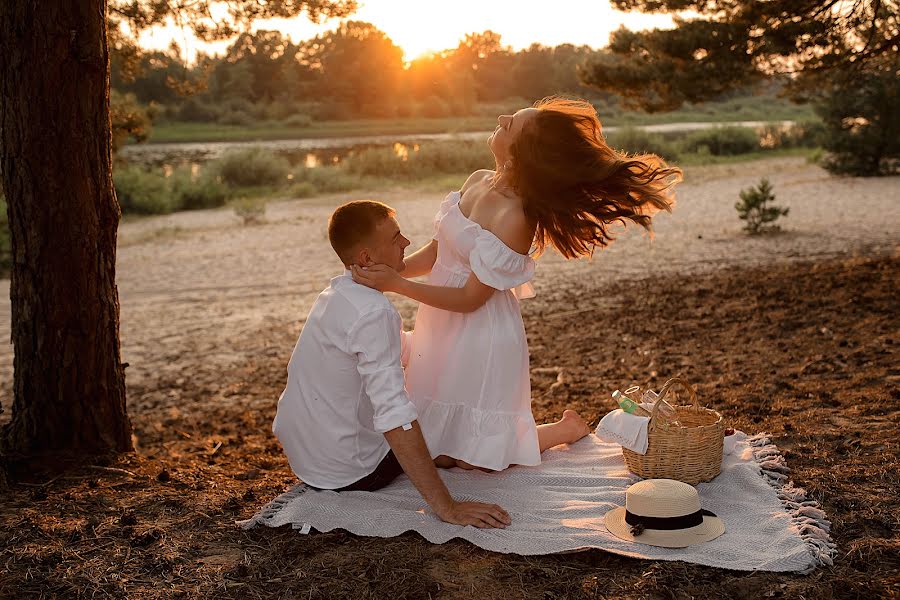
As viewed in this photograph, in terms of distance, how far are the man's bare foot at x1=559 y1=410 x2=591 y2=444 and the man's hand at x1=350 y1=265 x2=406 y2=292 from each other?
1.18 meters

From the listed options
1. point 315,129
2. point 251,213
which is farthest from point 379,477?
point 315,129

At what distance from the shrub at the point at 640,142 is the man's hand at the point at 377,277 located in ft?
71.6

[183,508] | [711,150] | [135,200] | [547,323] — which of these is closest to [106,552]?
[183,508]

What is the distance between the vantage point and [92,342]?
3.97 meters

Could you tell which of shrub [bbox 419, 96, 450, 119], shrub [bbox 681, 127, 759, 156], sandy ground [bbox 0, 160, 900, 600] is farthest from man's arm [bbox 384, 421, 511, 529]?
shrub [bbox 419, 96, 450, 119]

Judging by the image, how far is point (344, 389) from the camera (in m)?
3.25

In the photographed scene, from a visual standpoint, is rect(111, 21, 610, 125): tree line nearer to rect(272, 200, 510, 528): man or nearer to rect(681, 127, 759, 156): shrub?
rect(681, 127, 759, 156): shrub

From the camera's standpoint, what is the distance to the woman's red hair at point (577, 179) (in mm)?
3484

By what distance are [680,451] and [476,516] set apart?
0.86 metres

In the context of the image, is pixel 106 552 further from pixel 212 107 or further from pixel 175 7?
pixel 212 107

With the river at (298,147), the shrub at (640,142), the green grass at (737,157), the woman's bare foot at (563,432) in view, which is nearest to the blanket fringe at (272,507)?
the woman's bare foot at (563,432)

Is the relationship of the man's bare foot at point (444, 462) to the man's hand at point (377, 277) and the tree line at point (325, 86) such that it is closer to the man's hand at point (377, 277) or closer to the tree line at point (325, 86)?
the man's hand at point (377, 277)

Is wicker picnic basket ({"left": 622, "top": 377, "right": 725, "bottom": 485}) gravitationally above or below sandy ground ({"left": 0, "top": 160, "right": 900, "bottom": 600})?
above

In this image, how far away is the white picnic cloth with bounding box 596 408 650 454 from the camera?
338 cm
